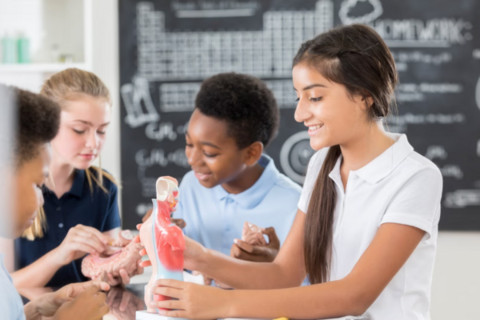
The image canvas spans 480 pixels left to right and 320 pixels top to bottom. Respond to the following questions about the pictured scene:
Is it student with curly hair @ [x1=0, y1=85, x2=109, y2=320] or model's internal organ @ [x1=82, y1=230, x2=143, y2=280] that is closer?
student with curly hair @ [x1=0, y1=85, x2=109, y2=320]

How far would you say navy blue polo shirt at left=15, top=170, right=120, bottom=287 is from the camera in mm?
1224

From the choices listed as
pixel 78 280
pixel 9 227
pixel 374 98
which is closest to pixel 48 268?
pixel 78 280

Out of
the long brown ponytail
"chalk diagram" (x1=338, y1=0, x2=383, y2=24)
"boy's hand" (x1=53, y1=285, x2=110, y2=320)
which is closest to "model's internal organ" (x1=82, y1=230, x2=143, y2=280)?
"boy's hand" (x1=53, y1=285, x2=110, y2=320)

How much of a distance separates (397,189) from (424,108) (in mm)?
1475

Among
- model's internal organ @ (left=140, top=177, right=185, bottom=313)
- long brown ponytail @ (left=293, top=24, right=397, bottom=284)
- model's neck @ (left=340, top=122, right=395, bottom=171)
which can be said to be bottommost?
model's internal organ @ (left=140, top=177, right=185, bottom=313)

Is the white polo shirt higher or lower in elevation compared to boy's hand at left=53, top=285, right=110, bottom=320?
higher

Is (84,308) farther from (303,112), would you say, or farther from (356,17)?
(356,17)

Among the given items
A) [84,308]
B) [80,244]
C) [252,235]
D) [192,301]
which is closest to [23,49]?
[80,244]

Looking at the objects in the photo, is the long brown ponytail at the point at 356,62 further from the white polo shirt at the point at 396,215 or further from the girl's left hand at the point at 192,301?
the girl's left hand at the point at 192,301

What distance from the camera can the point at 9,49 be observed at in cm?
205

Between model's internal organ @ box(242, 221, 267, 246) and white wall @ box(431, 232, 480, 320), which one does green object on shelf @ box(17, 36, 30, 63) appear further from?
white wall @ box(431, 232, 480, 320)

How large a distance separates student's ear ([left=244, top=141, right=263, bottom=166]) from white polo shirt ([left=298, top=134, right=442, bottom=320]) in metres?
0.43

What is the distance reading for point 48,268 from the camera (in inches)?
45.6

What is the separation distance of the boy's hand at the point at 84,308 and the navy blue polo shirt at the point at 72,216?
217 mm
